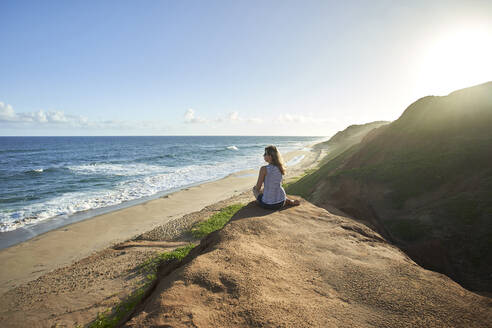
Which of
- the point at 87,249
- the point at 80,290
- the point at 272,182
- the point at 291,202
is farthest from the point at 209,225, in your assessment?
the point at 272,182

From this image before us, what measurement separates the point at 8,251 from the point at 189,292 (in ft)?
41.8

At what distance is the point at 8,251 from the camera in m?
10.8

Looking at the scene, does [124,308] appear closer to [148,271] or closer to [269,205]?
[148,271]

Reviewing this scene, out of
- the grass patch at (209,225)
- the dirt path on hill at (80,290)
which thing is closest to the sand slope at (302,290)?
the dirt path on hill at (80,290)

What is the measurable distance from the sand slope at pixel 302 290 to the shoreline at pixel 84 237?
Result: 29.3 feet

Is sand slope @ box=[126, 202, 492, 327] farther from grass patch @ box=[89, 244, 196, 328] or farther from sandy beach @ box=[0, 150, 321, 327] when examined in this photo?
sandy beach @ box=[0, 150, 321, 327]

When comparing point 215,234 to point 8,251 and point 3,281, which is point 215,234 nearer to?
point 3,281

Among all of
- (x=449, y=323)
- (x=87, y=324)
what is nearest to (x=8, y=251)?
(x=87, y=324)

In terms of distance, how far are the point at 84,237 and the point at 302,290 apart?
1268cm

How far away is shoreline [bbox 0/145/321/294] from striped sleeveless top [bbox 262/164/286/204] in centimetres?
868

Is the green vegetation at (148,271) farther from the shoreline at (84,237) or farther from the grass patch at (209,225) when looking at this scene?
the shoreline at (84,237)

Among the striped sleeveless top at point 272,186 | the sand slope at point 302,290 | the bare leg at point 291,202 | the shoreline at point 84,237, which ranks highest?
the striped sleeveless top at point 272,186

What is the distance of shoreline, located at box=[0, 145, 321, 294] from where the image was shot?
373 inches

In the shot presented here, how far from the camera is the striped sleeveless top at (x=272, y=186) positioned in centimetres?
625
